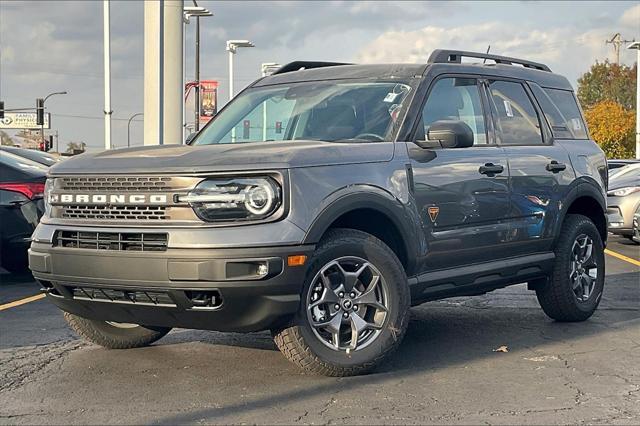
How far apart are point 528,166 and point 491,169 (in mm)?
524

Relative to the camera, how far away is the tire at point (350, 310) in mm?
4828

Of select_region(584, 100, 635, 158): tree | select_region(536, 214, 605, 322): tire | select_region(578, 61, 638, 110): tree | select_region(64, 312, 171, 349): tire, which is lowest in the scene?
select_region(64, 312, 171, 349): tire

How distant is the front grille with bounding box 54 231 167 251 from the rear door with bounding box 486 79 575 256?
2.69 metres

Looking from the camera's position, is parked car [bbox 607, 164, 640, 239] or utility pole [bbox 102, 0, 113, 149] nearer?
parked car [bbox 607, 164, 640, 239]

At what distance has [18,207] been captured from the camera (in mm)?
9062

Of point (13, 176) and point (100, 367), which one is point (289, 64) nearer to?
point (100, 367)

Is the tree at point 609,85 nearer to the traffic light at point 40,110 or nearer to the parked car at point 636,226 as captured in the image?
the traffic light at point 40,110

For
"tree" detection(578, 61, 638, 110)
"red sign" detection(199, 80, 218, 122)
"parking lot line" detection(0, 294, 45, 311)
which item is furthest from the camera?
"tree" detection(578, 61, 638, 110)

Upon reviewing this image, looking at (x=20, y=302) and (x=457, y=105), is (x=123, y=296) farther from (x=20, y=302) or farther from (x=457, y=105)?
(x=20, y=302)

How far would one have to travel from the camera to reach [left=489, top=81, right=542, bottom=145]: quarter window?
6484 mm

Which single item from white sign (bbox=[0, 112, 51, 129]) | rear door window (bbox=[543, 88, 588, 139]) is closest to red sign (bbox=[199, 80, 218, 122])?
rear door window (bbox=[543, 88, 588, 139])

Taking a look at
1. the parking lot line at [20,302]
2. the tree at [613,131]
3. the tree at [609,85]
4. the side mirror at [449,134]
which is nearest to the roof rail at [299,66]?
the side mirror at [449,134]

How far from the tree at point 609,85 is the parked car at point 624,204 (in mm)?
72502

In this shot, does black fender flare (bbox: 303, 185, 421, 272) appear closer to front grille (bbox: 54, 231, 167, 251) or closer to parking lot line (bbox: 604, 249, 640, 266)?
front grille (bbox: 54, 231, 167, 251)
